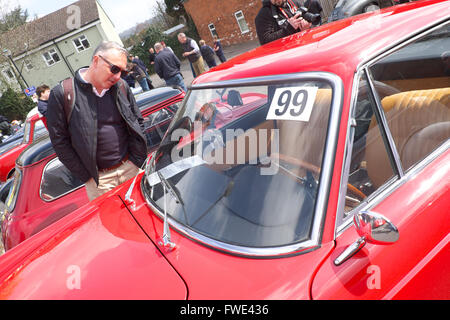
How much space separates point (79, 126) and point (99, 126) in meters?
0.16

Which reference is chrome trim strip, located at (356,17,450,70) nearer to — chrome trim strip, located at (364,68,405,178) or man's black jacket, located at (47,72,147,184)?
chrome trim strip, located at (364,68,405,178)

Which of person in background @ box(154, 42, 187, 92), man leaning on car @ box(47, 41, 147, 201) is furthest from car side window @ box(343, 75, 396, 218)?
person in background @ box(154, 42, 187, 92)

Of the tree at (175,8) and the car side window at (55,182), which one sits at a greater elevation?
the tree at (175,8)

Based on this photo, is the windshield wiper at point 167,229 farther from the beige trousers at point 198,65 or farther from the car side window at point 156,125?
the beige trousers at point 198,65

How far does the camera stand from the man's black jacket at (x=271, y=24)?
3.90 metres

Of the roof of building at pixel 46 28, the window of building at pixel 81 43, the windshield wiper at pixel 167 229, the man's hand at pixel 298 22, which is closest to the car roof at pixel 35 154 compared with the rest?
the windshield wiper at pixel 167 229

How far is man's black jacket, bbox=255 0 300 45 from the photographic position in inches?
153

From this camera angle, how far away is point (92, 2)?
1307 inches

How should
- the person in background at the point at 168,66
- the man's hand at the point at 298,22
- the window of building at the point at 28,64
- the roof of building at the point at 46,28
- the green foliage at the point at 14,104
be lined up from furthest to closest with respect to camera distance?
the window of building at the point at 28,64, the roof of building at the point at 46,28, the green foliage at the point at 14,104, the person in background at the point at 168,66, the man's hand at the point at 298,22

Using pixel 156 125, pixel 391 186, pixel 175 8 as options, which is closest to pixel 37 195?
pixel 156 125

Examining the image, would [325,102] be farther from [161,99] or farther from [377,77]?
[161,99]

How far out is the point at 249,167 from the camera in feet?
5.24

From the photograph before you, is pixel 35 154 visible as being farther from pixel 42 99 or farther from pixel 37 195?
pixel 42 99

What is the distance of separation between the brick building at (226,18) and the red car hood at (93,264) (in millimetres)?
22053
